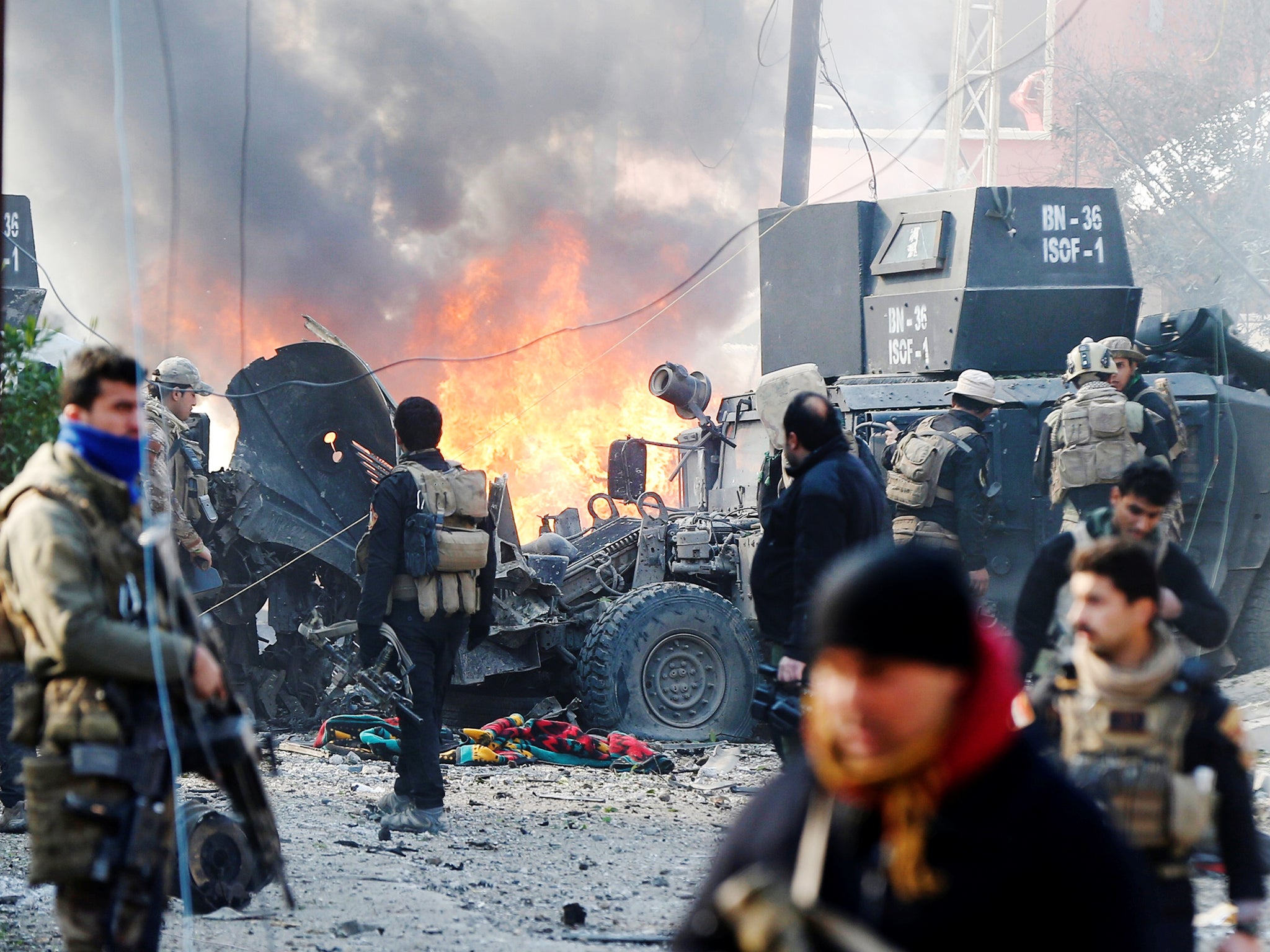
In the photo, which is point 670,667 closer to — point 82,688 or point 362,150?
point 82,688

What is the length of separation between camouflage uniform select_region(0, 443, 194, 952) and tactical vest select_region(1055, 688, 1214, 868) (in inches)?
71.7

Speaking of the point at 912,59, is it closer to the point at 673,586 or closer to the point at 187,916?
the point at 673,586

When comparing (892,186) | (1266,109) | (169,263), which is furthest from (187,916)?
(892,186)

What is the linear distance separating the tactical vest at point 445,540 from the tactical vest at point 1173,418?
3.87 meters

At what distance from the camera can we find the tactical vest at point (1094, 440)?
7.20 metres

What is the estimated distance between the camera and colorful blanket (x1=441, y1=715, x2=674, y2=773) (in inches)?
310

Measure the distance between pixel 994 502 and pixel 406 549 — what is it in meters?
3.70

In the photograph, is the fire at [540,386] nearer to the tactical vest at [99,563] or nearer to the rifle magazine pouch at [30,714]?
the tactical vest at [99,563]

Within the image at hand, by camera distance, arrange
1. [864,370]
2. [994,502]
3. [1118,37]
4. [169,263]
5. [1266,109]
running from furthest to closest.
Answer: [1118,37]
[1266,109]
[169,263]
[864,370]
[994,502]

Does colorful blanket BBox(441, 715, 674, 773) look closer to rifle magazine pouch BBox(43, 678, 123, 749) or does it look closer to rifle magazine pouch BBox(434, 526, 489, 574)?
rifle magazine pouch BBox(434, 526, 489, 574)

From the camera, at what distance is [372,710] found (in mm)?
8773

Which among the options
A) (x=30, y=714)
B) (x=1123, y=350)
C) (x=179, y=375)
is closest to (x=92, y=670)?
(x=30, y=714)

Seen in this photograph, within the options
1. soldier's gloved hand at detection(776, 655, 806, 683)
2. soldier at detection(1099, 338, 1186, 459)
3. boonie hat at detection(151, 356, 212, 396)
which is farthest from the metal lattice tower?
soldier's gloved hand at detection(776, 655, 806, 683)

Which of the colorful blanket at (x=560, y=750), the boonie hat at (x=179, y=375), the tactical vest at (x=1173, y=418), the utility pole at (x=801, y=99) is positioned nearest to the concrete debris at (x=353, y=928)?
the colorful blanket at (x=560, y=750)
